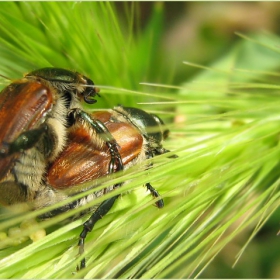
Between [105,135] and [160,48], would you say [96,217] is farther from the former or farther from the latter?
[160,48]

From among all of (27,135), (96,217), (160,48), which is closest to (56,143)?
(27,135)

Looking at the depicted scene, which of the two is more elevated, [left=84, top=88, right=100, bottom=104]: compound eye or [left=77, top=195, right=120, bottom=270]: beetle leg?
[left=84, top=88, right=100, bottom=104]: compound eye

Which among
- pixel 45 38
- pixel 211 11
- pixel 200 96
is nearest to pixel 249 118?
pixel 200 96

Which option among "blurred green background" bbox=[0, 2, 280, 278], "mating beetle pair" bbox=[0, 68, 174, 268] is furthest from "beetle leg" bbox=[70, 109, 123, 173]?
"blurred green background" bbox=[0, 2, 280, 278]

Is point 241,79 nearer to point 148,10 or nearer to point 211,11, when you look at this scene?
point 211,11

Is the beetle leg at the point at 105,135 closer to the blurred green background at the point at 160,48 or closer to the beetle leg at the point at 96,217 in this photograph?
the beetle leg at the point at 96,217

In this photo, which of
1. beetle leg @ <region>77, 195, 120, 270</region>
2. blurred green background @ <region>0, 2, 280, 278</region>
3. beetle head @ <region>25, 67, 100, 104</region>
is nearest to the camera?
beetle leg @ <region>77, 195, 120, 270</region>

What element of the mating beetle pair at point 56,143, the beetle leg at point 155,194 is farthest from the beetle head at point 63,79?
the beetle leg at point 155,194

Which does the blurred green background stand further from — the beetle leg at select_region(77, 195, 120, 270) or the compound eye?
the beetle leg at select_region(77, 195, 120, 270)
